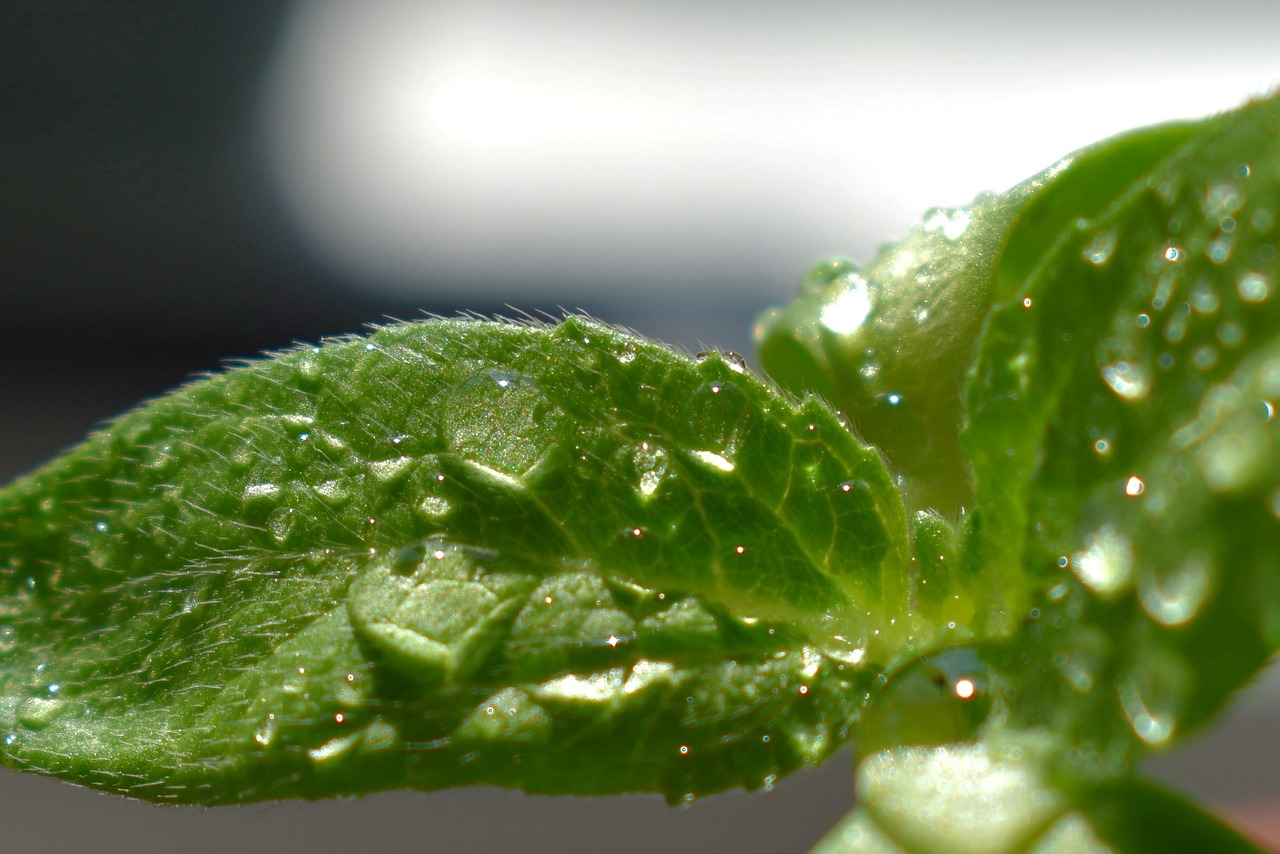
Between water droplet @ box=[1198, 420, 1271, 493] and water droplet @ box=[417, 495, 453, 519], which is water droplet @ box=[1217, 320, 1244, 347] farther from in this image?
water droplet @ box=[417, 495, 453, 519]

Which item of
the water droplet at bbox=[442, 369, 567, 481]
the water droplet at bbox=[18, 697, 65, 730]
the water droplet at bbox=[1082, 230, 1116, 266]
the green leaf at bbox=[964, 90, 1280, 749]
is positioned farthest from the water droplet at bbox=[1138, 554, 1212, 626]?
the water droplet at bbox=[18, 697, 65, 730]

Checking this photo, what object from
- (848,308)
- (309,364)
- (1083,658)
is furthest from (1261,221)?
(309,364)

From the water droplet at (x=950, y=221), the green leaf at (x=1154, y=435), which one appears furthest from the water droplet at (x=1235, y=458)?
the water droplet at (x=950, y=221)

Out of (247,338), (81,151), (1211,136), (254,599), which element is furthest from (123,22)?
(1211,136)

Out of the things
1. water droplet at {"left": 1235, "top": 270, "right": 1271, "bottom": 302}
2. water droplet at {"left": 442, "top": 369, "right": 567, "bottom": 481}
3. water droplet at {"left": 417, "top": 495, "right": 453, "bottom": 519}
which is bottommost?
water droplet at {"left": 417, "top": 495, "right": 453, "bottom": 519}

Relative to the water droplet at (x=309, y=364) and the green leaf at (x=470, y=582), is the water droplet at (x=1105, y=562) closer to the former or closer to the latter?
the green leaf at (x=470, y=582)
